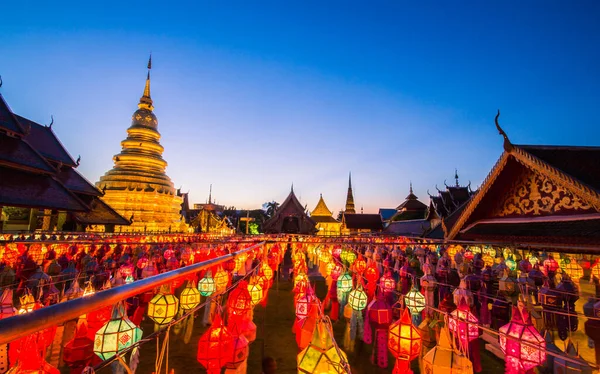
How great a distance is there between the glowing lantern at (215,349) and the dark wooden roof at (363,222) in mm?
41086

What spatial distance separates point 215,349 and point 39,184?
16198 millimetres

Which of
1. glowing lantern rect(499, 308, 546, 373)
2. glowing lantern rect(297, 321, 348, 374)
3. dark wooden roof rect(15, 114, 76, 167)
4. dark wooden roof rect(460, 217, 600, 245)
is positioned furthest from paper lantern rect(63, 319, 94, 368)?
dark wooden roof rect(15, 114, 76, 167)

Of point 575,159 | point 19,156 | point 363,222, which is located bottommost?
point 363,222

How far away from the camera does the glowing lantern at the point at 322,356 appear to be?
2969 mm

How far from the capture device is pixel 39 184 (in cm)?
1477

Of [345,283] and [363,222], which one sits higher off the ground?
[363,222]

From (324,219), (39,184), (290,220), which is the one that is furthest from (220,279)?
(324,219)

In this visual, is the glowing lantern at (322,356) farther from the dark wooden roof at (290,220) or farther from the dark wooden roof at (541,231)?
the dark wooden roof at (290,220)

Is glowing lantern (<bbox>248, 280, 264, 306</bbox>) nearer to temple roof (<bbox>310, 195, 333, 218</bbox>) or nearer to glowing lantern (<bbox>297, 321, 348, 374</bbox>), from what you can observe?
glowing lantern (<bbox>297, 321, 348, 374</bbox>)

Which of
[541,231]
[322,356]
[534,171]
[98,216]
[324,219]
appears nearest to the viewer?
[322,356]

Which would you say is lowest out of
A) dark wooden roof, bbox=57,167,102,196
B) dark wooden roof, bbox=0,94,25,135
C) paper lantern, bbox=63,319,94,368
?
paper lantern, bbox=63,319,94,368

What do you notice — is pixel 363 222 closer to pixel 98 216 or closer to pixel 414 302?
pixel 98 216

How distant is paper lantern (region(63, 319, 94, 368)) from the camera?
15.5 feet

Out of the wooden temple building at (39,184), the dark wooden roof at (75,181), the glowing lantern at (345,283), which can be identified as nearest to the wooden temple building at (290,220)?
the wooden temple building at (39,184)
